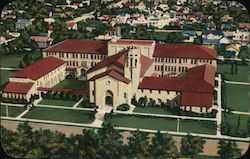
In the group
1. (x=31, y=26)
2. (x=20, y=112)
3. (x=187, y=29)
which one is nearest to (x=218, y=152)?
(x=187, y=29)

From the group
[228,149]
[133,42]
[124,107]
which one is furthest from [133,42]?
[228,149]

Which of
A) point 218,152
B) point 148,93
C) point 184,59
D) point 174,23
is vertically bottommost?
point 218,152

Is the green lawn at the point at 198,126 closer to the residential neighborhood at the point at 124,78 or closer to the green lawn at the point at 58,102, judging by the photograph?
the residential neighborhood at the point at 124,78

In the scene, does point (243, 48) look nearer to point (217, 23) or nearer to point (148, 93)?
point (217, 23)

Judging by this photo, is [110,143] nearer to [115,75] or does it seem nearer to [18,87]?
[115,75]

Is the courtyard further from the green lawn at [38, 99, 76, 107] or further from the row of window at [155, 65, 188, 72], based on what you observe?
the row of window at [155, 65, 188, 72]

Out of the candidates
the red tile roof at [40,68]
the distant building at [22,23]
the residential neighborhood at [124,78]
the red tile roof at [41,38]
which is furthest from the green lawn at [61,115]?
the distant building at [22,23]
